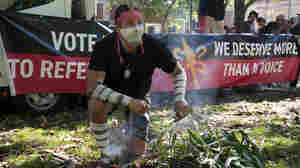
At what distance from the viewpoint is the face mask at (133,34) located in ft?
8.76

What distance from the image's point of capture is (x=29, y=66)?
4.54m

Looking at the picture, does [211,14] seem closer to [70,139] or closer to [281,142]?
[281,142]

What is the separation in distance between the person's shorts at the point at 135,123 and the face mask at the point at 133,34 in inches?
24.6

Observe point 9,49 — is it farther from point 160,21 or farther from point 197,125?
point 160,21

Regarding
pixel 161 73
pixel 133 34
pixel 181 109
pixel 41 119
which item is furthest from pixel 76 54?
pixel 181 109

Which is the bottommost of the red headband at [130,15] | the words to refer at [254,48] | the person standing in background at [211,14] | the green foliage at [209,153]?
the green foliage at [209,153]

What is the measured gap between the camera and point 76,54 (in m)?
4.85

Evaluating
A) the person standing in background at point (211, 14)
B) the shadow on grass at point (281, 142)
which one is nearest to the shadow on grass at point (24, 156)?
the shadow on grass at point (281, 142)

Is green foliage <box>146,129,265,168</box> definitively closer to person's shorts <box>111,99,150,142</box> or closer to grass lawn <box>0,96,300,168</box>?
grass lawn <box>0,96,300,168</box>

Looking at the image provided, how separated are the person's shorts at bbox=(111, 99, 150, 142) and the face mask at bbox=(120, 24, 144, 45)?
2.05 feet

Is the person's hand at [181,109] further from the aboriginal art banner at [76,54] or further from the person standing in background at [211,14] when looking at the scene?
the person standing in background at [211,14]

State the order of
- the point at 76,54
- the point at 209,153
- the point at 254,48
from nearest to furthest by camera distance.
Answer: the point at 209,153 → the point at 76,54 → the point at 254,48

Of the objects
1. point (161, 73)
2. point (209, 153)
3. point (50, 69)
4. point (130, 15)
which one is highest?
point (130, 15)

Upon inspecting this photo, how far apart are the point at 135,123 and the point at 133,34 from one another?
0.85 metres
